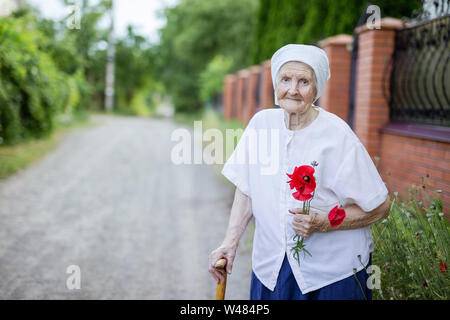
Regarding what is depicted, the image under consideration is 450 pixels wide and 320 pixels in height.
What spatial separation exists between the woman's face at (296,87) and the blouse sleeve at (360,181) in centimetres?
28

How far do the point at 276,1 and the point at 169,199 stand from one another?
8886mm

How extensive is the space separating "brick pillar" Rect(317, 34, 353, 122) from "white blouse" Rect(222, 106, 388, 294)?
17.4 ft

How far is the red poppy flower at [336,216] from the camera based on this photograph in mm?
1832

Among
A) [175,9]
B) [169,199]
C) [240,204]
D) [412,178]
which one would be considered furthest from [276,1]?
[175,9]

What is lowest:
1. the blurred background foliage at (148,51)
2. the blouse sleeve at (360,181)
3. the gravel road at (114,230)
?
the gravel road at (114,230)

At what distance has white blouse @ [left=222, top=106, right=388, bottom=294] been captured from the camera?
1886mm

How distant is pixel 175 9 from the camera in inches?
1345

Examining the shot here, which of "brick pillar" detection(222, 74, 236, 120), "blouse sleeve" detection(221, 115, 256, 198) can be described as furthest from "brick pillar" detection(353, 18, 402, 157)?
"brick pillar" detection(222, 74, 236, 120)

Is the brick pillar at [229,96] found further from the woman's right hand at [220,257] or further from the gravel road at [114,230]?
the woman's right hand at [220,257]

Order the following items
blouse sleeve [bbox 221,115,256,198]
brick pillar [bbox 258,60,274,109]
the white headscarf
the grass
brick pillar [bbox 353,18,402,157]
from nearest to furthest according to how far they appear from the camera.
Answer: the white headscarf
blouse sleeve [bbox 221,115,256,198]
brick pillar [bbox 353,18,402,157]
the grass
brick pillar [bbox 258,60,274,109]

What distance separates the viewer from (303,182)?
1.81 meters

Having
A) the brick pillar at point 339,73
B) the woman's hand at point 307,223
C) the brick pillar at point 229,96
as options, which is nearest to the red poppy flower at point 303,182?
the woman's hand at point 307,223

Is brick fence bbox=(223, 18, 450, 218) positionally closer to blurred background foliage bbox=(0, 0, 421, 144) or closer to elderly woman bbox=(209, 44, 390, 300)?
blurred background foliage bbox=(0, 0, 421, 144)

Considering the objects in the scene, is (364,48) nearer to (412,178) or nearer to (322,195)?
(412,178)
